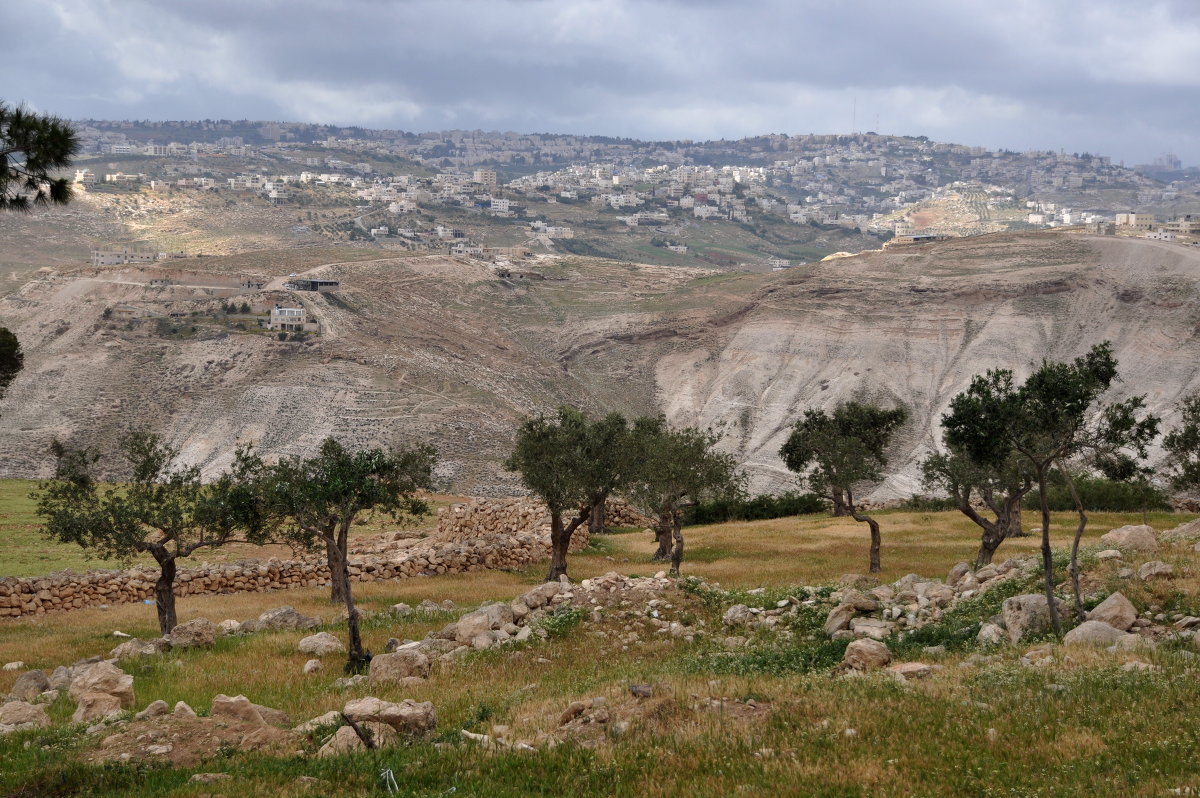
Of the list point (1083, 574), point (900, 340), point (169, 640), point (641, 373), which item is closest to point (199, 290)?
point (641, 373)

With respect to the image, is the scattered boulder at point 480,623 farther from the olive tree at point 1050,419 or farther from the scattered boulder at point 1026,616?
the olive tree at point 1050,419

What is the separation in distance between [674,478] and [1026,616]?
23.5 metres

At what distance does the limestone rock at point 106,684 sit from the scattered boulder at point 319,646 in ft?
16.4

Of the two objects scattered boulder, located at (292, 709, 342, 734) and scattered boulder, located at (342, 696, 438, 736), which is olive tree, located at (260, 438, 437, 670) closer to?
scattered boulder, located at (292, 709, 342, 734)

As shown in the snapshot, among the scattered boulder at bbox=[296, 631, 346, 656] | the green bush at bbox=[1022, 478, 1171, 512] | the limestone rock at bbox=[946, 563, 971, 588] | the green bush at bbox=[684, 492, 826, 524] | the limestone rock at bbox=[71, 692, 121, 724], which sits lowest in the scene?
the green bush at bbox=[684, 492, 826, 524]

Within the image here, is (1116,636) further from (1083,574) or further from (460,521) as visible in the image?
(460,521)

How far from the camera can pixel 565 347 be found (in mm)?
134625

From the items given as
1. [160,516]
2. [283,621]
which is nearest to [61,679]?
[283,621]

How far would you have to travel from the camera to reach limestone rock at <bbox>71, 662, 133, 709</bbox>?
17.9 meters

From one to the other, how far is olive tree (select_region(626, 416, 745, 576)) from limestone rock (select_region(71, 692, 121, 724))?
79.5 ft

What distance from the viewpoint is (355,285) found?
141 metres

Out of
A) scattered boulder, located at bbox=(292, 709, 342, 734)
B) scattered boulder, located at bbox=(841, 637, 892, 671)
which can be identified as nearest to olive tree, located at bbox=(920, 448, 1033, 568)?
scattered boulder, located at bbox=(841, 637, 892, 671)

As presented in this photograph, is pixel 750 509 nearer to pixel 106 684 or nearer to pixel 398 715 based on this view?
pixel 106 684

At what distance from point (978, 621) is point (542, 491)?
66.1 ft
